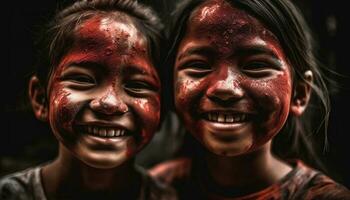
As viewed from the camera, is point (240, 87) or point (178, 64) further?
point (178, 64)

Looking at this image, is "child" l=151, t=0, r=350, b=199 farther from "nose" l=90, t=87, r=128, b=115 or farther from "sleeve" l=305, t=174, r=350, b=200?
"nose" l=90, t=87, r=128, b=115

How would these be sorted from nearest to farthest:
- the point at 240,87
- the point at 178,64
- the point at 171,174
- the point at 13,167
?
the point at 240,87 < the point at 178,64 < the point at 171,174 < the point at 13,167

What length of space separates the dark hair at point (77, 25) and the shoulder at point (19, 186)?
0.32 m

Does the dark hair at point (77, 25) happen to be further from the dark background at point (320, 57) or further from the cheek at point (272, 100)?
the cheek at point (272, 100)

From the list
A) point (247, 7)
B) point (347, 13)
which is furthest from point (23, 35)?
point (347, 13)

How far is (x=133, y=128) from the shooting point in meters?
1.55

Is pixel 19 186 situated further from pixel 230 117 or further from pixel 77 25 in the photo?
pixel 230 117

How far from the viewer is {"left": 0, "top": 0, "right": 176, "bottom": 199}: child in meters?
1.50

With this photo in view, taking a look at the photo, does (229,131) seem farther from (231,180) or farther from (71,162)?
(71,162)

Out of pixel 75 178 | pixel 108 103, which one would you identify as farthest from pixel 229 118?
pixel 75 178

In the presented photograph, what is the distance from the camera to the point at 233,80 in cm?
145

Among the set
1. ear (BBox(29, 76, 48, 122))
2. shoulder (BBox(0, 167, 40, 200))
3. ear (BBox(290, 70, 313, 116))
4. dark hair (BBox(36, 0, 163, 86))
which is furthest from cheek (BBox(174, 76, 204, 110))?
shoulder (BBox(0, 167, 40, 200))

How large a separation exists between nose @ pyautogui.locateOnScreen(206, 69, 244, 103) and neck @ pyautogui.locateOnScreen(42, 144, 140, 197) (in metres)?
0.50

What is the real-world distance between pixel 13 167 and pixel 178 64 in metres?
1.15
